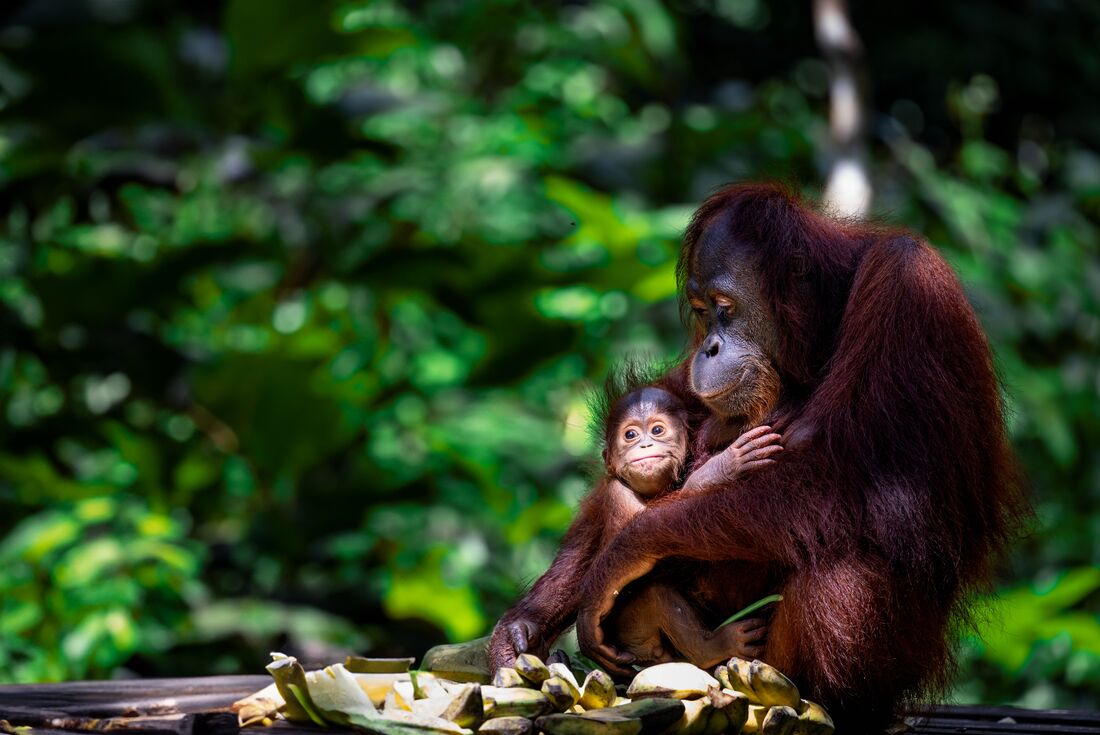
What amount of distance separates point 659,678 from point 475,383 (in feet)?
10.0

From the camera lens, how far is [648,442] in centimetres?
194

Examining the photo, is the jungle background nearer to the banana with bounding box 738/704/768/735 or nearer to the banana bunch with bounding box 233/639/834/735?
the banana bunch with bounding box 233/639/834/735

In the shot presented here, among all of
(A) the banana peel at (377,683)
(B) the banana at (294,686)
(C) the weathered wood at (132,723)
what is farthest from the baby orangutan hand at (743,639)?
(C) the weathered wood at (132,723)

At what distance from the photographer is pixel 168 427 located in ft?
15.9

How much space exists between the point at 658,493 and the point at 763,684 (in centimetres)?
34

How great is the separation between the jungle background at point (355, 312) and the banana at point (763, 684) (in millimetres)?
2306

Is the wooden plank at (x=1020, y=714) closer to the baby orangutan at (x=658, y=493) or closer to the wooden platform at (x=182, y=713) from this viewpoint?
the wooden platform at (x=182, y=713)

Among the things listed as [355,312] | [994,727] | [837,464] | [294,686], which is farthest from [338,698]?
[355,312]

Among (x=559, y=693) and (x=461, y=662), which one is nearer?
(x=559, y=693)

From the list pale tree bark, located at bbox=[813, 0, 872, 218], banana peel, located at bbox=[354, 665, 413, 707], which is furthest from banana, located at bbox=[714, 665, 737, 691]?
pale tree bark, located at bbox=[813, 0, 872, 218]

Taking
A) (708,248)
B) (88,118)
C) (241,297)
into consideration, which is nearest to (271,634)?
(241,297)

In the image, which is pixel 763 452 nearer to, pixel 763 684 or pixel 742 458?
pixel 742 458

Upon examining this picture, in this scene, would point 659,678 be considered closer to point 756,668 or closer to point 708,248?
point 756,668

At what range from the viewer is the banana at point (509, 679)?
5.81ft
